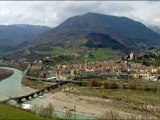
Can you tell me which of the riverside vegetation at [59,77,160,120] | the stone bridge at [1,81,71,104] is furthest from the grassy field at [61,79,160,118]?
the stone bridge at [1,81,71,104]

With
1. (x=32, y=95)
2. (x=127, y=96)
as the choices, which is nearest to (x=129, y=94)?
(x=127, y=96)

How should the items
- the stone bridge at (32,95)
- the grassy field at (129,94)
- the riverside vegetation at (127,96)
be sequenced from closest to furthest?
the riverside vegetation at (127,96), the grassy field at (129,94), the stone bridge at (32,95)

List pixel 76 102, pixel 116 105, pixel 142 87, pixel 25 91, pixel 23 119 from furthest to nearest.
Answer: pixel 25 91, pixel 142 87, pixel 76 102, pixel 116 105, pixel 23 119

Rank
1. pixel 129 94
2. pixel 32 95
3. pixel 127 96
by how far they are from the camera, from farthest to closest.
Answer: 1. pixel 32 95
2. pixel 129 94
3. pixel 127 96

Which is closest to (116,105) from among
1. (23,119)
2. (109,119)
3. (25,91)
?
(109,119)

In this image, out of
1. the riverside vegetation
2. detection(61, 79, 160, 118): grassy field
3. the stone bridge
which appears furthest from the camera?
the stone bridge

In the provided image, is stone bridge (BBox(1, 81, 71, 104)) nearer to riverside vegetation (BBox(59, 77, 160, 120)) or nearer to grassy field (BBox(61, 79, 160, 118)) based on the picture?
riverside vegetation (BBox(59, 77, 160, 120))

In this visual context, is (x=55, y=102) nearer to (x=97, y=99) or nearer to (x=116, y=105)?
(x=97, y=99)

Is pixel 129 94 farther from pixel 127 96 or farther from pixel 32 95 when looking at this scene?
pixel 32 95

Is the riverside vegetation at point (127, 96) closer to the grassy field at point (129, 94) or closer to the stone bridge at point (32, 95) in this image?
the grassy field at point (129, 94)

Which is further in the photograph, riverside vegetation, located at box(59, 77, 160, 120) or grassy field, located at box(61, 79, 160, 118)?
grassy field, located at box(61, 79, 160, 118)

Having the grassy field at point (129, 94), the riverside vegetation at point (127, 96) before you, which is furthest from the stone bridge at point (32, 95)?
the grassy field at point (129, 94)
